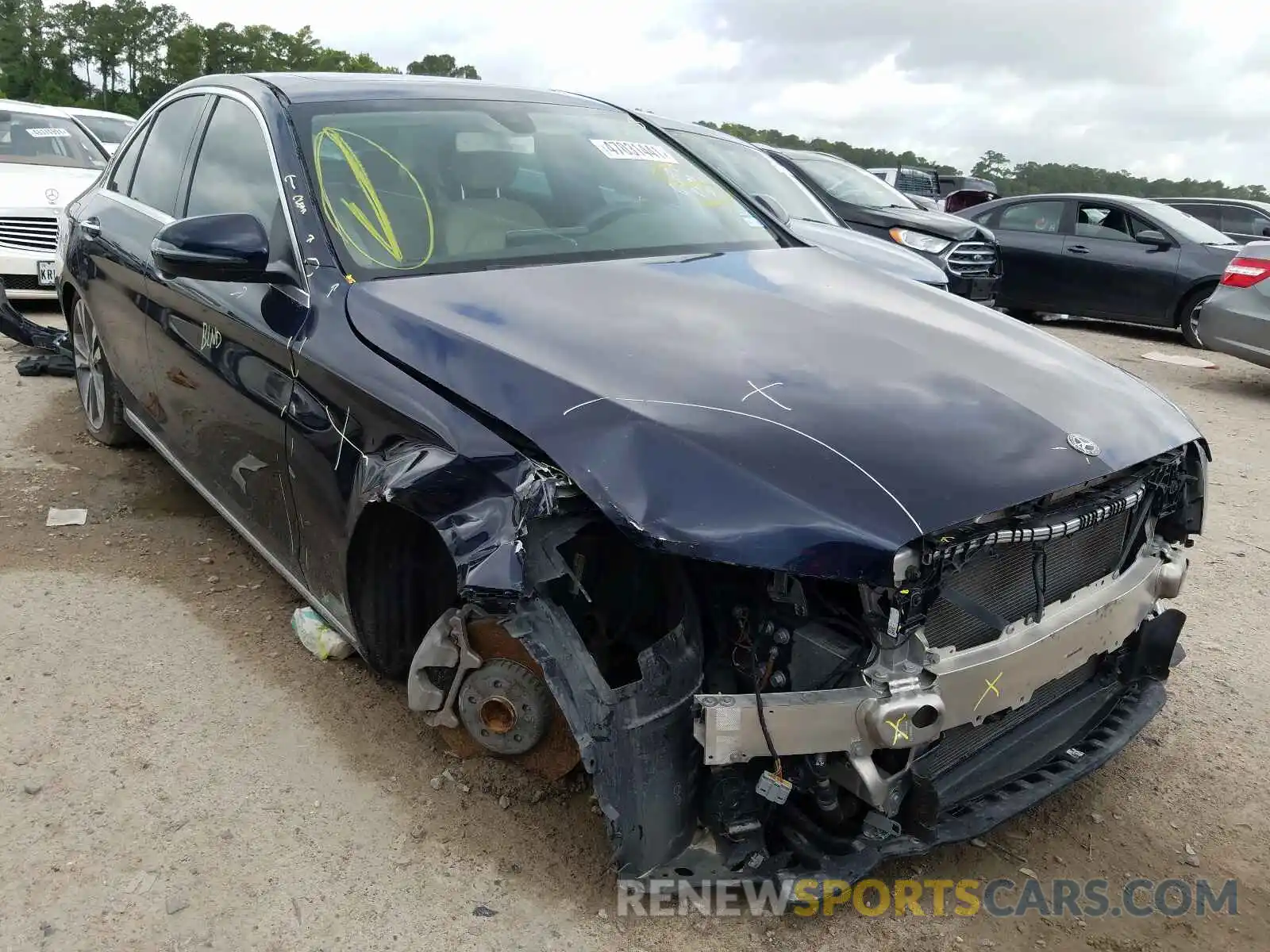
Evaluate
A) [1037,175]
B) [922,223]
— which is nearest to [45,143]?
[922,223]

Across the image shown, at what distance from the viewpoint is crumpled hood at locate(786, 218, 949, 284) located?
258 inches

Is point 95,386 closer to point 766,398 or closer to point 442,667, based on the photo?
point 442,667

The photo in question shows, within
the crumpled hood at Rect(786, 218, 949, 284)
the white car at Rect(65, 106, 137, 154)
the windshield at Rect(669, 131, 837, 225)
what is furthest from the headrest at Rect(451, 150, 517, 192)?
the white car at Rect(65, 106, 137, 154)

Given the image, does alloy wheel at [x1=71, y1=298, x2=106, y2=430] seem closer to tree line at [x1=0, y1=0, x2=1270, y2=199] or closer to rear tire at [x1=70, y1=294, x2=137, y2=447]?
rear tire at [x1=70, y1=294, x2=137, y2=447]

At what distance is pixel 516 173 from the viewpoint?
10.4 ft

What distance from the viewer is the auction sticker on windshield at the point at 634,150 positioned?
350 cm

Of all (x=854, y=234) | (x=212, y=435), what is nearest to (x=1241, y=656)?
(x=212, y=435)

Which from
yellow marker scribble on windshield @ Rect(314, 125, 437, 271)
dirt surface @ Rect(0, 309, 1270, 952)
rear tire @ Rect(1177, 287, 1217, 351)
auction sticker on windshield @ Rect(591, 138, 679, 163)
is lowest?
dirt surface @ Rect(0, 309, 1270, 952)

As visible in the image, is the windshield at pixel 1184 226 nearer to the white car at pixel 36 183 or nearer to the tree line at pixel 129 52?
the white car at pixel 36 183

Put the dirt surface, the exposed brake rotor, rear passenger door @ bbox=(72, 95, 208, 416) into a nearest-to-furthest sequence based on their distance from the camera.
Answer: the dirt surface → the exposed brake rotor → rear passenger door @ bbox=(72, 95, 208, 416)

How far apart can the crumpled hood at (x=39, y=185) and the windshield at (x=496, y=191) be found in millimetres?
6091

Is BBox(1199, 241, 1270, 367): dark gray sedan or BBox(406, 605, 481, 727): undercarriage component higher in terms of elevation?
BBox(1199, 241, 1270, 367): dark gray sedan

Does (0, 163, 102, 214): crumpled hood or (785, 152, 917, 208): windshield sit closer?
(0, 163, 102, 214): crumpled hood

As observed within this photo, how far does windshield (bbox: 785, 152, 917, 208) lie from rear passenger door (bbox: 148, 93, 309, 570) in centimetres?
687
